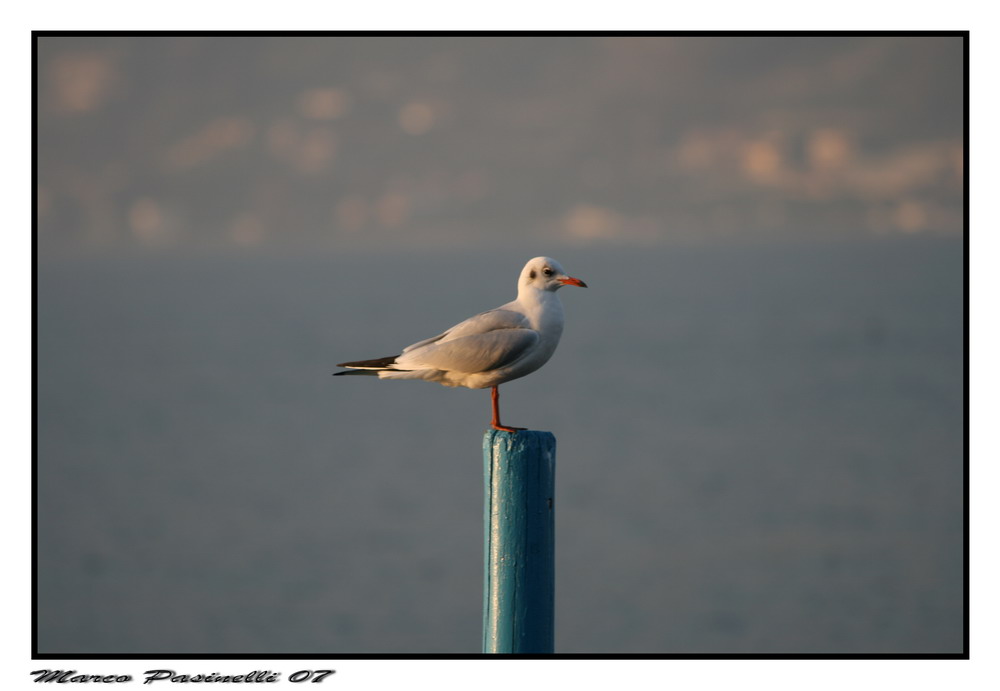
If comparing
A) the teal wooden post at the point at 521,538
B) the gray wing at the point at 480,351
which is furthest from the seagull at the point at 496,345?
the teal wooden post at the point at 521,538

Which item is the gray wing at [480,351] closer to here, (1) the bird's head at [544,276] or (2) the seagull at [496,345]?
(2) the seagull at [496,345]

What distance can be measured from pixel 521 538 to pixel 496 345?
4.59ft

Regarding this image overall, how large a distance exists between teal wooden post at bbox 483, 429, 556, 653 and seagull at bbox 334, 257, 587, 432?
941 mm

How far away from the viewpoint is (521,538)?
18.4 feet

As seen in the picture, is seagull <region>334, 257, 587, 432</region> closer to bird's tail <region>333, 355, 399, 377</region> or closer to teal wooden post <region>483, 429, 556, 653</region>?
bird's tail <region>333, 355, 399, 377</region>

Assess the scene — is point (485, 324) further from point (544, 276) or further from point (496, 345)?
point (544, 276)

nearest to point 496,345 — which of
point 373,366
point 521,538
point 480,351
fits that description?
point 480,351

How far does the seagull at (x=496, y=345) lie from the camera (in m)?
6.64

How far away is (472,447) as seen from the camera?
28.7 metres

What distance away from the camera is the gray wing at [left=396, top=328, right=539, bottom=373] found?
6625 millimetres

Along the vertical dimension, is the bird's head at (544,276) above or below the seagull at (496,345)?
above
